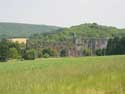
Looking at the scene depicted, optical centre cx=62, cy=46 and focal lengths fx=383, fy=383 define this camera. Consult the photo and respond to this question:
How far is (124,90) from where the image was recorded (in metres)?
10.1

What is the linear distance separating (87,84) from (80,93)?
1.92 meters

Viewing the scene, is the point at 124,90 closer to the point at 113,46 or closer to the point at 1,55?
the point at 1,55

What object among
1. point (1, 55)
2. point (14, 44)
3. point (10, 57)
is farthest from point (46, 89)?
point (14, 44)

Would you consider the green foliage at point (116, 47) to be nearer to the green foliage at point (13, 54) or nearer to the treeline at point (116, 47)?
the treeline at point (116, 47)

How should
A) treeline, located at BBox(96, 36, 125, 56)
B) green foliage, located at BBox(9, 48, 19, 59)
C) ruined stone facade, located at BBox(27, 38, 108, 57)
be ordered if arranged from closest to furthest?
1. green foliage, located at BBox(9, 48, 19, 59)
2. treeline, located at BBox(96, 36, 125, 56)
3. ruined stone facade, located at BBox(27, 38, 108, 57)

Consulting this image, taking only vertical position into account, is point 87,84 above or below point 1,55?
above

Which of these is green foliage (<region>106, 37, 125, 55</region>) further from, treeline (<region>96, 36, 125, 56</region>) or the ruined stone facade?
the ruined stone facade

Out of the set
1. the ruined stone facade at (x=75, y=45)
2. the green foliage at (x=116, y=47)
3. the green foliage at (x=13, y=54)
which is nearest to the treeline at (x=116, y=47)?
the green foliage at (x=116, y=47)

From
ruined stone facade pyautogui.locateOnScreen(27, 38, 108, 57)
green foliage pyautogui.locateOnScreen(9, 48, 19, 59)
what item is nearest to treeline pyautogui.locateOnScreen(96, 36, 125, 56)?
ruined stone facade pyautogui.locateOnScreen(27, 38, 108, 57)

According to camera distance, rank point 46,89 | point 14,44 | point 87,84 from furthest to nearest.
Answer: point 14,44
point 87,84
point 46,89

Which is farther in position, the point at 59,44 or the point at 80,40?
the point at 80,40

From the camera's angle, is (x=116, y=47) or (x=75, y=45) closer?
(x=116, y=47)

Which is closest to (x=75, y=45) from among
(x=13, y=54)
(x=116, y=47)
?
(x=116, y=47)

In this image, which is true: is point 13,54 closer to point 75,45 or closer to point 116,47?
point 116,47
